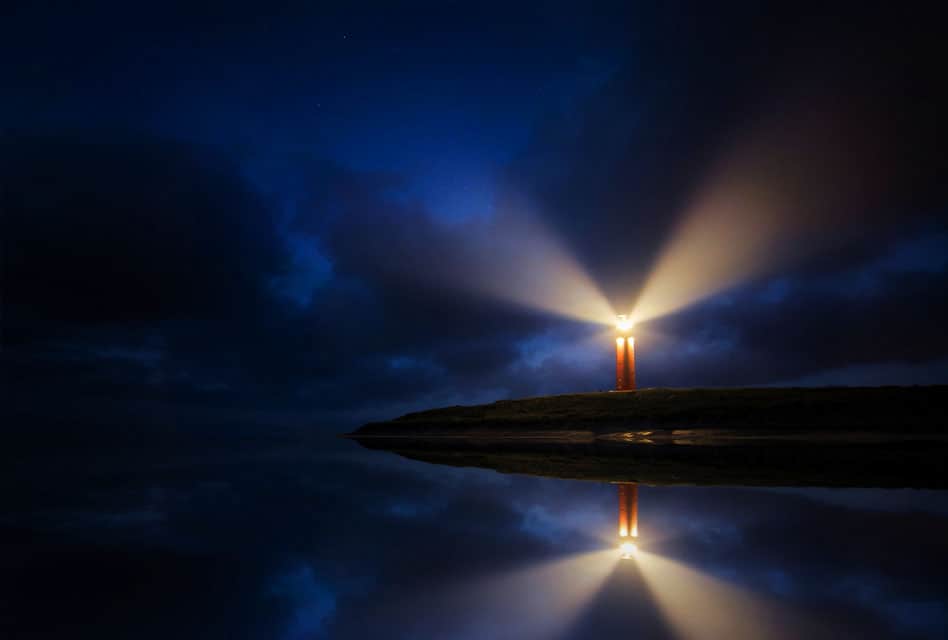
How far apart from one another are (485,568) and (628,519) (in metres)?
1.96

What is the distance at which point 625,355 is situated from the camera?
2839 centimetres

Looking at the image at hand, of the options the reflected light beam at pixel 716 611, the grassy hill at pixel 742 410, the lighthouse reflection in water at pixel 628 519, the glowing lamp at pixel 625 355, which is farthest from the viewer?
the glowing lamp at pixel 625 355

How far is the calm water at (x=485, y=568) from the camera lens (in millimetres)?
2312

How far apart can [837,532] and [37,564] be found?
5371 millimetres

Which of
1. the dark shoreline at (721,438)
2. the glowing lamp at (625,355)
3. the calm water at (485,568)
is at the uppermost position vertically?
the glowing lamp at (625,355)

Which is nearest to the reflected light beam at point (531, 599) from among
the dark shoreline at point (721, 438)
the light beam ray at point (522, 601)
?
the light beam ray at point (522, 601)

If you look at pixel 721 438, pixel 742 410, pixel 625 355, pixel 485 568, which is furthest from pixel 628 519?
pixel 625 355

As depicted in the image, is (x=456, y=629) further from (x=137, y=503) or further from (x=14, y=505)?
(x=14, y=505)

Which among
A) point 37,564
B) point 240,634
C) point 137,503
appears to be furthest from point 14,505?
point 240,634

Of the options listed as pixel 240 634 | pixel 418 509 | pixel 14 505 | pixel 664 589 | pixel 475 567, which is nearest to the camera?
pixel 240 634

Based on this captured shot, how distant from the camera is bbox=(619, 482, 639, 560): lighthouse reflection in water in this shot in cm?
377

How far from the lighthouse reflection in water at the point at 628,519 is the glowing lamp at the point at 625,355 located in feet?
70.9

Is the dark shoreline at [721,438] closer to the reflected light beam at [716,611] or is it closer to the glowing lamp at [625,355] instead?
the glowing lamp at [625,355]

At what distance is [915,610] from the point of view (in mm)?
2338
